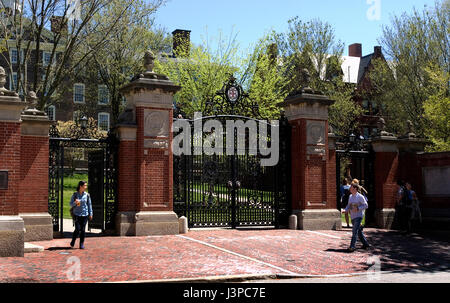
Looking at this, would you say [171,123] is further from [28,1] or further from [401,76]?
[401,76]

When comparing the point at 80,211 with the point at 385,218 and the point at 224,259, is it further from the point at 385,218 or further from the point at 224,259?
the point at 385,218

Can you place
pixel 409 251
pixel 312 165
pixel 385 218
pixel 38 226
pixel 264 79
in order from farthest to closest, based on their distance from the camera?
1. pixel 264 79
2. pixel 385 218
3. pixel 312 165
4. pixel 38 226
5. pixel 409 251

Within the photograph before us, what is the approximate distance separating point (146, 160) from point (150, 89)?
205 cm

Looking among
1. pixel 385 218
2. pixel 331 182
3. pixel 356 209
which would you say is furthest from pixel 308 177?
pixel 356 209

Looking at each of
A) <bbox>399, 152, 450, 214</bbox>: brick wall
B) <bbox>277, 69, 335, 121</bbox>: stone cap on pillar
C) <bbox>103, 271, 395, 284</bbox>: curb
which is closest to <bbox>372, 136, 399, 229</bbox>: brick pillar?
<bbox>399, 152, 450, 214</bbox>: brick wall

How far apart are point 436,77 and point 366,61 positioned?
3221cm

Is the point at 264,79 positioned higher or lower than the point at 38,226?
higher

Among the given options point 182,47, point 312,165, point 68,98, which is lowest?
point 312,165

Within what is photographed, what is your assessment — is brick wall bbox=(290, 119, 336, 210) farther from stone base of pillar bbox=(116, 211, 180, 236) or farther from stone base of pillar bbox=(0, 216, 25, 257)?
stone base of pillar bbox=(0, 216, 25, 257)

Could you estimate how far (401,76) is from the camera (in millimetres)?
32344

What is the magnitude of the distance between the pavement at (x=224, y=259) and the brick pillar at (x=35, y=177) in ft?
2.04

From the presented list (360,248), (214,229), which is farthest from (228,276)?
(214,229)

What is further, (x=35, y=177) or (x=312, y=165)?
(x=312, y=165)

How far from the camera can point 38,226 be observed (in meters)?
13.2
